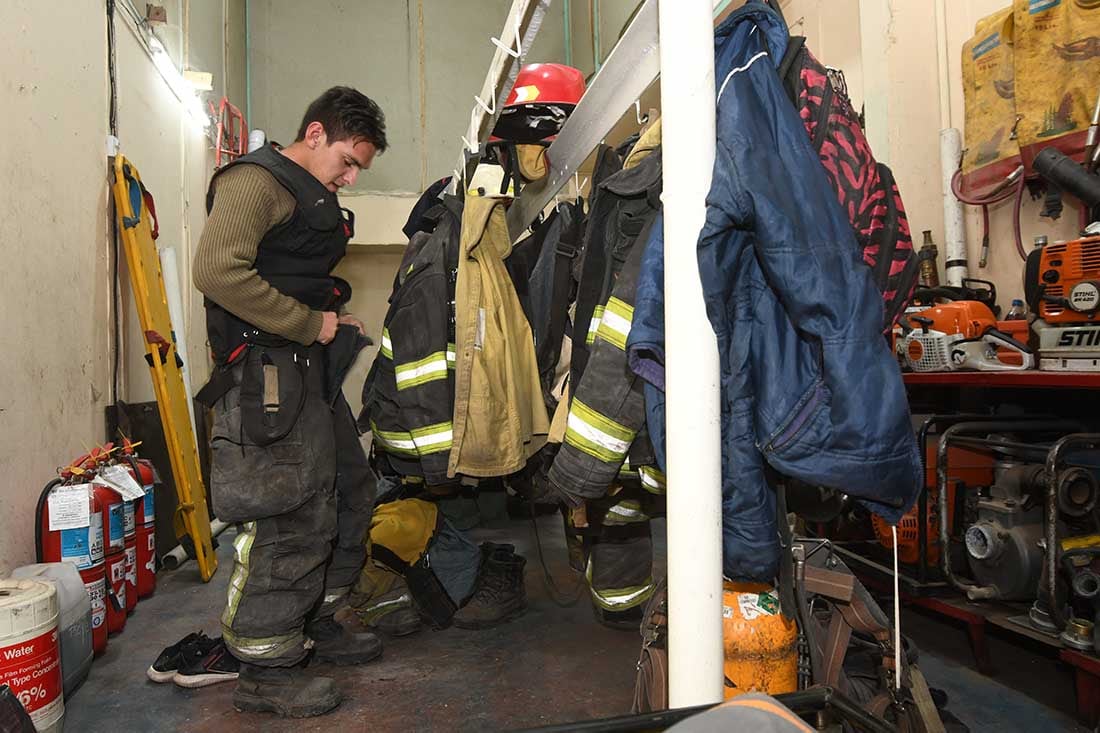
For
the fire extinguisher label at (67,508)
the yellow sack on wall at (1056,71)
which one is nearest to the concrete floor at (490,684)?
the fire extinguisher label at (67,508)

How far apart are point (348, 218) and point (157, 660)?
5.33 ft

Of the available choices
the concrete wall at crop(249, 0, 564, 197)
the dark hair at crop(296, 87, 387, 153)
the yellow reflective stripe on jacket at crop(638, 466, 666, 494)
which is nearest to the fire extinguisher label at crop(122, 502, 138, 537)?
the dark hair at crop(296, 87, 387, 153)

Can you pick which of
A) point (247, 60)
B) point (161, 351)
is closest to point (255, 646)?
point (161, 351)

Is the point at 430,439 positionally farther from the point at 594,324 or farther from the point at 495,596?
the point at 495,596

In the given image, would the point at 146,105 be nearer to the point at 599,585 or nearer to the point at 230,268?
the point at 230,268

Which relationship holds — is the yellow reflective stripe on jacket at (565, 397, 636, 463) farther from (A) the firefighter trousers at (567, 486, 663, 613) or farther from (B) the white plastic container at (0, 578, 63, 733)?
(B) the white plastic container at (0, 578, 63, 733)

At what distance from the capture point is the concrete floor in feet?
6.48

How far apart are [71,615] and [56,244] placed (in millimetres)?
1477

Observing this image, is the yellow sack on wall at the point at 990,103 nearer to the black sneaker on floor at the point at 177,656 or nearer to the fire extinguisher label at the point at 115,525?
the black sneaker on floor at the point at 177,656

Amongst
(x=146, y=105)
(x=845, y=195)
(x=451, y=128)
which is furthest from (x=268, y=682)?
(x=451, y=128)

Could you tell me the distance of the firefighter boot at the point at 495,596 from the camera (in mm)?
2713

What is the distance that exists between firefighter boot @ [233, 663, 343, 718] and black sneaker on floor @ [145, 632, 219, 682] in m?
0.32

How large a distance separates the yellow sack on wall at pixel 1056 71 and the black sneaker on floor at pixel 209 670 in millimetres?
3527

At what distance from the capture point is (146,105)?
A: 3.92 m
